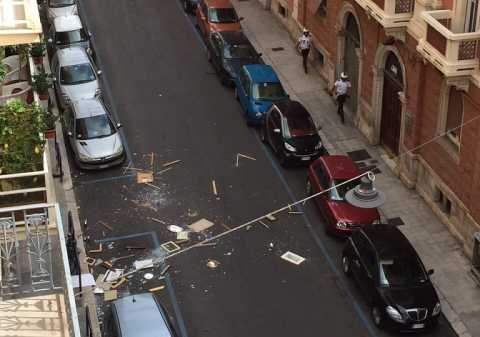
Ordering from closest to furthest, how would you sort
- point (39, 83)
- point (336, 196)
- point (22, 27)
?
point (22, 27) → point (336, 196) → point (39, 83)

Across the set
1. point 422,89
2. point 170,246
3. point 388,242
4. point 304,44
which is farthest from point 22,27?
point 304,44

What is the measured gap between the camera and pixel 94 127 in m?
30.8

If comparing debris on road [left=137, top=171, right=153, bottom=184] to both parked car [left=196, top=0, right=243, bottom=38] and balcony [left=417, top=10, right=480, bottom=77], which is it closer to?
balcony [left=417, top=10, right=480, bottom=77]

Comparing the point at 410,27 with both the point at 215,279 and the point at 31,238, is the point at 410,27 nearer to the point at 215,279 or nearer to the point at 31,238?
the point at 215,279

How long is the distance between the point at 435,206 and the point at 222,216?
22.3ft

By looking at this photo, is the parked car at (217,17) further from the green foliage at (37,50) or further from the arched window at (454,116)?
the arched window at (454,116)

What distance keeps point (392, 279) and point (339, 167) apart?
554cm

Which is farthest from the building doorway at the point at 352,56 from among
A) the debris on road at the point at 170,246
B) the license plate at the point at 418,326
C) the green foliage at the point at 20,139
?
the green foliage at the point at 20,139

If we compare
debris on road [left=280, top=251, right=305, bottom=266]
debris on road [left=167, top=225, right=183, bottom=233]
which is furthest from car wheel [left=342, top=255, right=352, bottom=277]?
debris on road [left=167, top=225, right=183, bottom=233]

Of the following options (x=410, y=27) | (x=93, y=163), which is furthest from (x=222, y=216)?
(x=410, y=27)

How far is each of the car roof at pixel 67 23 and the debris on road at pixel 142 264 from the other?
53.8 ft

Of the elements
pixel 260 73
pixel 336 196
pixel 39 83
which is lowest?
pixel 336 196

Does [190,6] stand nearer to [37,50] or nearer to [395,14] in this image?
[37,50]

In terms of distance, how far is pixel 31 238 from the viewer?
1755 centimetres
